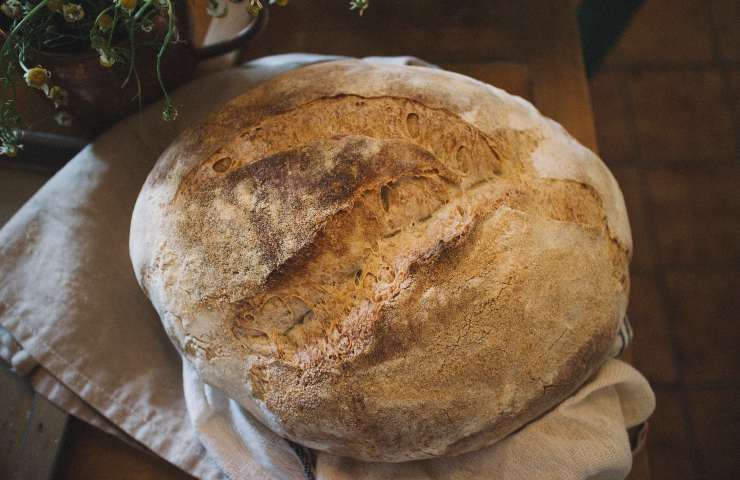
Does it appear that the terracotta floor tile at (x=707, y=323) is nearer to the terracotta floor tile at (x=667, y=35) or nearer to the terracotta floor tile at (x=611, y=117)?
the terracotta floor tile at (x=611, y=117)

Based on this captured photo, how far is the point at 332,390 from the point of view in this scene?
2.34ft

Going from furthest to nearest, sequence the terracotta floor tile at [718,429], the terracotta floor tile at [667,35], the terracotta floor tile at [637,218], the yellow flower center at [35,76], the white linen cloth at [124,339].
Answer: the terracotta floor tile at [667,35] < the terracotta floor tile at [637,218] < the terracotta floor tile at [718,429] < the white linen cloth at [124,339] < the yellow flower center at [35,76]

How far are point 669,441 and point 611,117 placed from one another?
0.86 meters

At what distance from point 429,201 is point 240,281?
9.6 inches

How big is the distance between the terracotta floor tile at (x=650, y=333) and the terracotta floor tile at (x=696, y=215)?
0.33 ft

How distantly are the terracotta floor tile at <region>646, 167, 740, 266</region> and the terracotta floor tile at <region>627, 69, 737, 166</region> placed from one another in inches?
2.1

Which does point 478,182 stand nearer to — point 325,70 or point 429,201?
point 429,201

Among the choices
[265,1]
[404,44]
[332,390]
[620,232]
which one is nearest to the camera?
[332,390]

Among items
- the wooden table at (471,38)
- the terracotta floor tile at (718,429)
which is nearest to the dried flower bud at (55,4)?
the wooden table at (471,38)

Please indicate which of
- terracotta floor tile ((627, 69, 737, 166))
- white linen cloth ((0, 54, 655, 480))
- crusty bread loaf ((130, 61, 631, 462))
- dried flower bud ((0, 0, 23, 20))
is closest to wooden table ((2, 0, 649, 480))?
white linen cloth ((0, 54, 655, 480))

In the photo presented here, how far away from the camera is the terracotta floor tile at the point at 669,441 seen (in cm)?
146

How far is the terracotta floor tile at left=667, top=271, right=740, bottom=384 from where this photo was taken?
154cm

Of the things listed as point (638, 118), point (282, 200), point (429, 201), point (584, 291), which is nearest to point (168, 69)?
point (282, 200)

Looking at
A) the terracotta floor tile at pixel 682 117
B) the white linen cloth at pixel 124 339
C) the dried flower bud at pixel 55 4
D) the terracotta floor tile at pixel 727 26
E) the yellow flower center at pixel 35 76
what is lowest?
the terracotta floor tile at pixel 682 117
